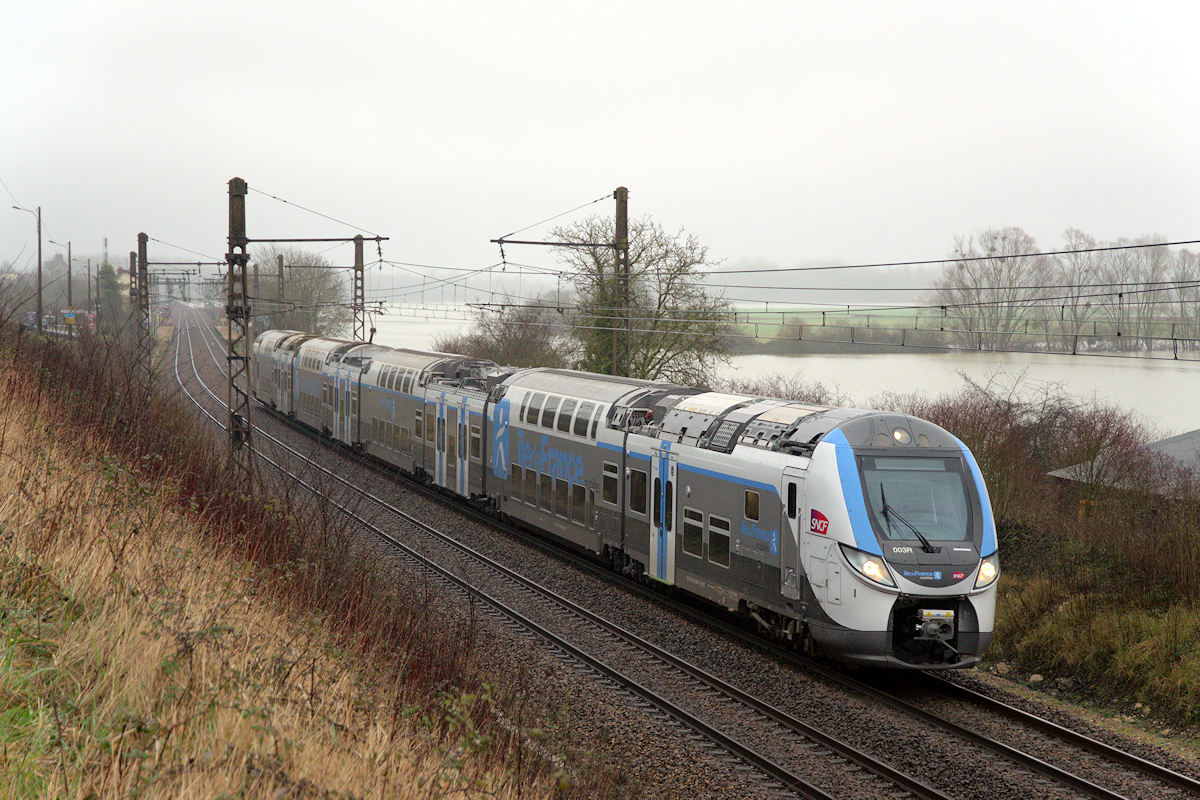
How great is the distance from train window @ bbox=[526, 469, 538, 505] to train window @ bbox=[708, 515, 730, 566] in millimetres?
6578

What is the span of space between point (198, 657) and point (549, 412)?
41.8ft

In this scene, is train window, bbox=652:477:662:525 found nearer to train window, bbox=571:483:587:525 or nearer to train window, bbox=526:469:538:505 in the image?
train window, bbox=571:483:587:525

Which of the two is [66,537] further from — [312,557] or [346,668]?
[312,557]

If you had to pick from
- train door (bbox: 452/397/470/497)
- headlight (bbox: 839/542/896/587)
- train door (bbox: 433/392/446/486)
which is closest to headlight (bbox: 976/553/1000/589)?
headlight (bbox: 839/542/896/587)

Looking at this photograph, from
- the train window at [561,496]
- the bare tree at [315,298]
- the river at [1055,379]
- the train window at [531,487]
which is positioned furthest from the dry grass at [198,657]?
the bare tree at [315,298]

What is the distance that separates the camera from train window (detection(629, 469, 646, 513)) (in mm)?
15639

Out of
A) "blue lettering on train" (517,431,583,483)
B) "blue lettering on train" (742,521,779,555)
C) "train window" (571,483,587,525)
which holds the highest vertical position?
"blue lettering on train" (517,431,583,483)

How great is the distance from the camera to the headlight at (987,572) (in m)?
11.3

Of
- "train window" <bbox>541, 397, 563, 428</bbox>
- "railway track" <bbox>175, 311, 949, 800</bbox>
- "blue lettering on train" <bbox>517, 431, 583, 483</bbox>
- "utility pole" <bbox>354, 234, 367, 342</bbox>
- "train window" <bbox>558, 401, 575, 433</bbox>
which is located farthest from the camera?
"utility pole" <bbox>354, 234, 367, 342</bbox>

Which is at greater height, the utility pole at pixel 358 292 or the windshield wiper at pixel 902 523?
the utility pole at pixel 358 292

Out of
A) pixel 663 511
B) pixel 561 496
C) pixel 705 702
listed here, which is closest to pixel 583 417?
pixel 561 496

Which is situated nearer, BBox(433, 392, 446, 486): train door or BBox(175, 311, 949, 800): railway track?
BBox(175, 311, 949, 800): railway track

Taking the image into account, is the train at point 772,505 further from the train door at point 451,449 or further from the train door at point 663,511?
the train door at point 451,449

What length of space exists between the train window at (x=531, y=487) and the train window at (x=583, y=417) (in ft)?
7.79
